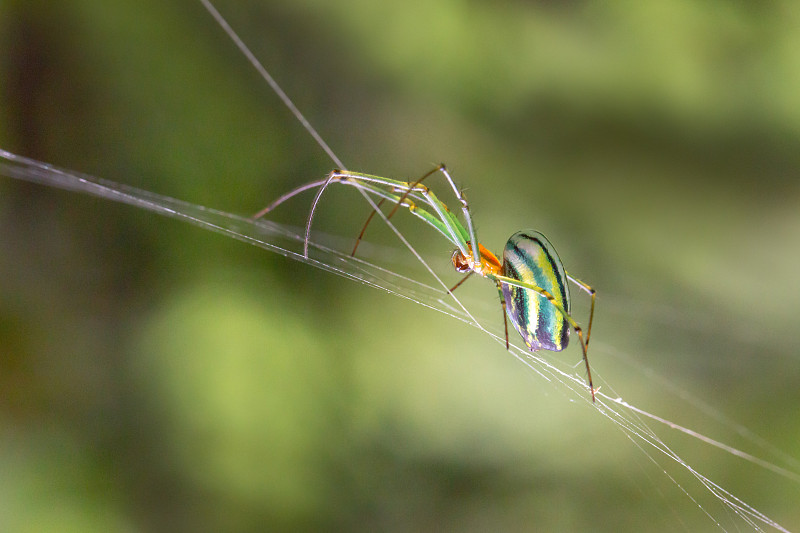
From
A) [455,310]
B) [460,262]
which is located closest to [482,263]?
[460,262]

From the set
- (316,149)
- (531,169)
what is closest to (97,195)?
(316,149)

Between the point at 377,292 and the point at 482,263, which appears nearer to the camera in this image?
the point at 482,263

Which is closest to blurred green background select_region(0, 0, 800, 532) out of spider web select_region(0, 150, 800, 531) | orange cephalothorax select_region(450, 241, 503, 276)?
spider web select_region(0, 150, 800, 531)

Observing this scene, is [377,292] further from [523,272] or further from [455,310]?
[523,272]

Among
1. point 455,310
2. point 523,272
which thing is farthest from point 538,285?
point 455,310

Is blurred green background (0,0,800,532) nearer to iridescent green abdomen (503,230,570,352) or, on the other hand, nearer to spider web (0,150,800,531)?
spider web (0,150,800,531)

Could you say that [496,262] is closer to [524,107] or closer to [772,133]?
[524,107]
